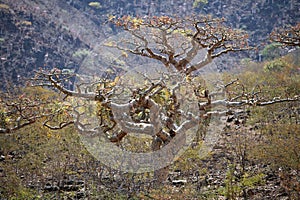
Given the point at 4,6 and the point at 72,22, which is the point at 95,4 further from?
the point at 4,6

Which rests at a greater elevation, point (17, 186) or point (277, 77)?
point (277, 77)

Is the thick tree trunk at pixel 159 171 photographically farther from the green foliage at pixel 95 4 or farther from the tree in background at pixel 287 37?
the green foliage at pixel 95 4

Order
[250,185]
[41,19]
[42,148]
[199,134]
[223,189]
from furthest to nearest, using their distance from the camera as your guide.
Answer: [41,19] < [199,134] < [42,148] < [223,189] < [250,185]

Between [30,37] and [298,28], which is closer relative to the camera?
[298,28]

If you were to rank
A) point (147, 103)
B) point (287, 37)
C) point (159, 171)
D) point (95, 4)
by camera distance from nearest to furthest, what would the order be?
point (147, 103) → point (159, 171) → point (287, 37) → point (95, 4)

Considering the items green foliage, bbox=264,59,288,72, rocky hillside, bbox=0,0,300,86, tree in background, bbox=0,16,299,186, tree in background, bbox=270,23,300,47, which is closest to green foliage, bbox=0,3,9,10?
rocky hillside, bbox=0,0,300,86

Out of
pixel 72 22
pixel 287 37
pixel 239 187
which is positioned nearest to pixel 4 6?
pixel 72 22

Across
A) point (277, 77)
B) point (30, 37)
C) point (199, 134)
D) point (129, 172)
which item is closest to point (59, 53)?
point (30, 37)

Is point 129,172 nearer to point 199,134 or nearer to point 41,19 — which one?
point 199,134

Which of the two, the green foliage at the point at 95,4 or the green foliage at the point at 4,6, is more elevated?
the green foliage at the point at 95,4

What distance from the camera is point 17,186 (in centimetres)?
604

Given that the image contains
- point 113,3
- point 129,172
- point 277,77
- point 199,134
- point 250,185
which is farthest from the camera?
point 113,3

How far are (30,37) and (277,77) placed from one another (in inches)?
722

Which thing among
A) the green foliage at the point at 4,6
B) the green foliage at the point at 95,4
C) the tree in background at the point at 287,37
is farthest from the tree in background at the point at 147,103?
the green foliage at the point at 95,4
